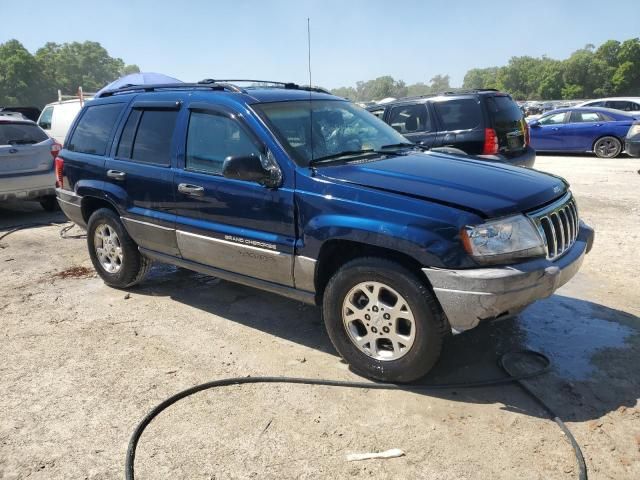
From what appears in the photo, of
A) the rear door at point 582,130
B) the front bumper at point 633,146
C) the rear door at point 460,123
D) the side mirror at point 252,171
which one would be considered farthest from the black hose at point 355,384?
the rear door at point 582,130

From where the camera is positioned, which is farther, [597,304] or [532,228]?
[597,304]

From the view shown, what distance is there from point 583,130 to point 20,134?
13.8 meters

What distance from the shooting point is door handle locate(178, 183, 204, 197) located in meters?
4.14

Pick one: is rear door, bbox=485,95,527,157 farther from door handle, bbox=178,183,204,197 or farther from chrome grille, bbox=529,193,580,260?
door handle, bbox=178,183,204,197

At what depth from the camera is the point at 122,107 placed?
505 centimetres

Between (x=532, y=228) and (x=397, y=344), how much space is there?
3.47ft

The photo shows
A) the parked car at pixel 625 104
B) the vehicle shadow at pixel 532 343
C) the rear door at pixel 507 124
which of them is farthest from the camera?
the parked car at pixel 625 104

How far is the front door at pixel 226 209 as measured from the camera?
3734mm

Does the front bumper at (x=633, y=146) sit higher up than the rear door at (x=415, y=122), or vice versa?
the rear door at (x=415, y=122)

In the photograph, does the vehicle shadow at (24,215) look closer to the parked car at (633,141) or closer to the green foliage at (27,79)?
the parked car at (633,141)

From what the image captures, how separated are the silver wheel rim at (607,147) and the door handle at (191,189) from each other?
13761mm

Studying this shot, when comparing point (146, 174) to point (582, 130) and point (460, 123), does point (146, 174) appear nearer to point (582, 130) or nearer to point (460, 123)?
point (460, 123)

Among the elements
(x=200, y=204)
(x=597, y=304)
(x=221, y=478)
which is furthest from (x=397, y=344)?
(x=597, y=304)

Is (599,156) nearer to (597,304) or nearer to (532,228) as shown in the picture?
(597,304)
